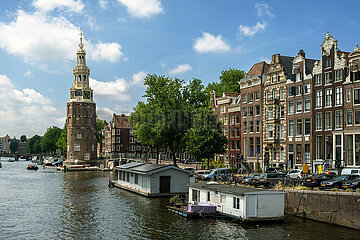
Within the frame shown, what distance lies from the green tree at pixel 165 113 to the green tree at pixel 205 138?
3222mm

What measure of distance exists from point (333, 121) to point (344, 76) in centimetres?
633

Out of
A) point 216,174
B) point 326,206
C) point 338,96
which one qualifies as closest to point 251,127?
point 216,174

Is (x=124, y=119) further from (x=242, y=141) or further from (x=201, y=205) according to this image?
(x=201, y=205)

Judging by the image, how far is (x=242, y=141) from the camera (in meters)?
79.0

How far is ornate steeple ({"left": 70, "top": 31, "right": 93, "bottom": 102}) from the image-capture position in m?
141

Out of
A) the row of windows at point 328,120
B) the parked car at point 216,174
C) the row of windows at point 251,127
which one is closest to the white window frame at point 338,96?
the row of windows at point 328,120

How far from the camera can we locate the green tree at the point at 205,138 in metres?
73.7

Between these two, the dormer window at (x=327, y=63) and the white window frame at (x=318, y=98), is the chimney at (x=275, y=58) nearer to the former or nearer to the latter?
the dormer window at (x=327, y=63)

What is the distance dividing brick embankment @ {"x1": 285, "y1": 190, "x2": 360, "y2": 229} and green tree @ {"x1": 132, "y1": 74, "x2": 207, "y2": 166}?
38170mm

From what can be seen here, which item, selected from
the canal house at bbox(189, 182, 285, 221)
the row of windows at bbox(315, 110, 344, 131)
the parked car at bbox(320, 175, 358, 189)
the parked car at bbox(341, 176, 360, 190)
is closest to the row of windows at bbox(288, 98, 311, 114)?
the row of windows at bbox(315, 110, 344, 131)

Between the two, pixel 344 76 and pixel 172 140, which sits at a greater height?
pixel 344 76

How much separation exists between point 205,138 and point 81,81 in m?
81.5

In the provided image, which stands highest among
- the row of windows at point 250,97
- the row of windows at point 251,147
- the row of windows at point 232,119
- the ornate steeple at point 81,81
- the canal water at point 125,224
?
the ornate steeple at point 81,81

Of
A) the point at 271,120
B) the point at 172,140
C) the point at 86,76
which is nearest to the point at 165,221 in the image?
the point at 271,120
